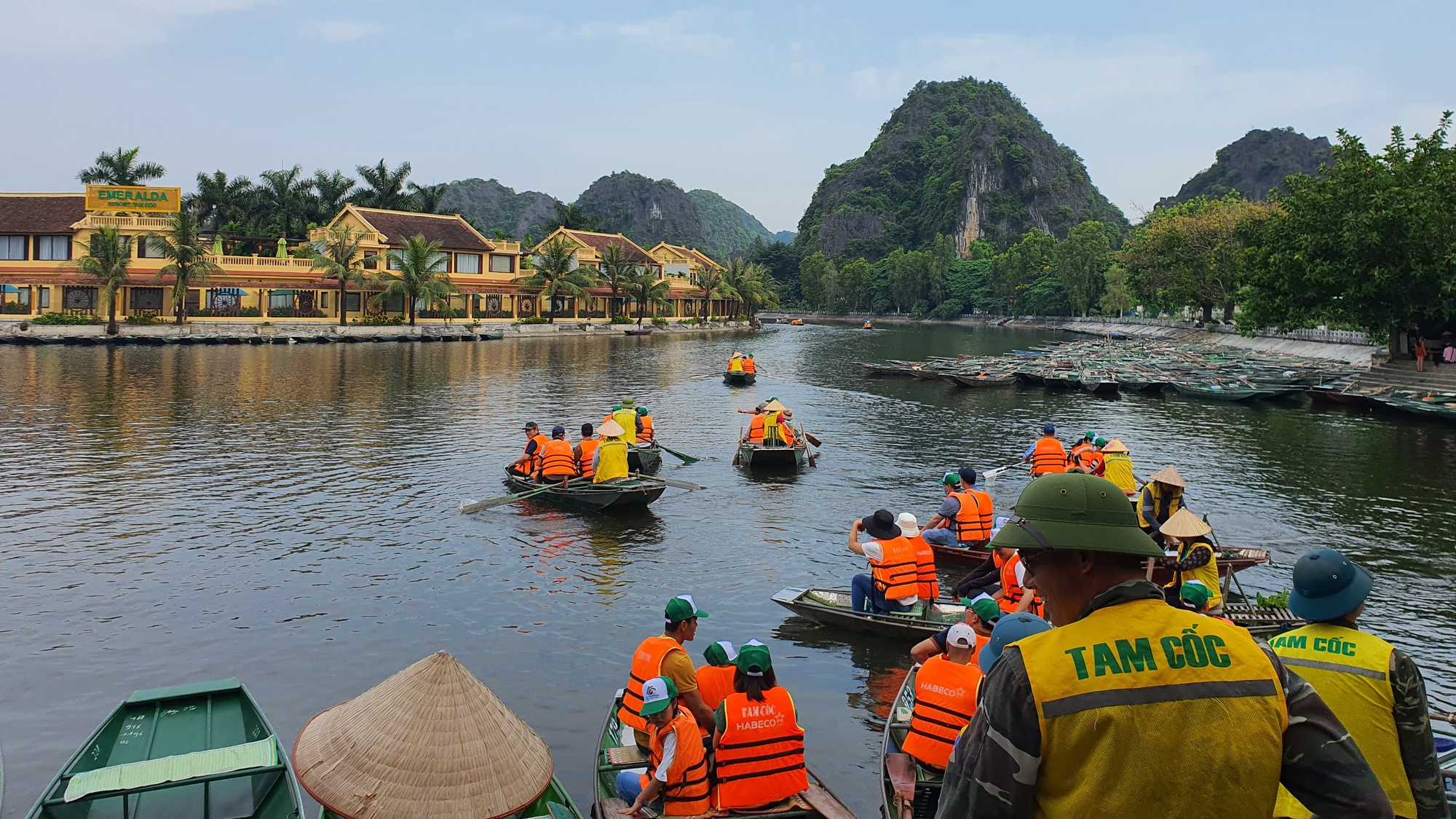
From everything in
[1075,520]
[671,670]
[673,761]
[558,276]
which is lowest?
[673,761]

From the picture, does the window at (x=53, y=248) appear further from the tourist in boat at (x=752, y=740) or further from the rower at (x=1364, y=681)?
the rower at (x=1364, y=681)

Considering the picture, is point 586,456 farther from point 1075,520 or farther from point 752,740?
point 1075,520

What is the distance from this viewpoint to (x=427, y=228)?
79250 millimetres

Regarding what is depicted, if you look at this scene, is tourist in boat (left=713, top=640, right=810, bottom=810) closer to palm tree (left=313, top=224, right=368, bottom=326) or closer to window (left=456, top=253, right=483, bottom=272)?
palm tree (left=313, top=224, right=368, bottom=326)

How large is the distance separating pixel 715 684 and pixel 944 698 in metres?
1.95

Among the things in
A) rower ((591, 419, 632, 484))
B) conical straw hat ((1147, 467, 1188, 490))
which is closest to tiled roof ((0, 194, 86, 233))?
rower ((591, 419, 632, 484))

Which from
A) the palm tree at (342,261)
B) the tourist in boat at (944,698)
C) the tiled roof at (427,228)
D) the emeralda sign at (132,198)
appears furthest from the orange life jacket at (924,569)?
the tiled roof at (427,228)

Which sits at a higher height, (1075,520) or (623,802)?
(1075,520)

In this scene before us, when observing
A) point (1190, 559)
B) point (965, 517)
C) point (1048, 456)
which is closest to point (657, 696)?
point (1190, 559)

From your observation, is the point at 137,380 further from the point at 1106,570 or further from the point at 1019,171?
the point at 1019,171

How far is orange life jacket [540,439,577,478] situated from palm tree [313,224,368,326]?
53.3m

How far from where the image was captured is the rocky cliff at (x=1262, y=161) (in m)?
182

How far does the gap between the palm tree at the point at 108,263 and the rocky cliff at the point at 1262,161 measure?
176m

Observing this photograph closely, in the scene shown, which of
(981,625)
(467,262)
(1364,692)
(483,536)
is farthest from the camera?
(467,262)
